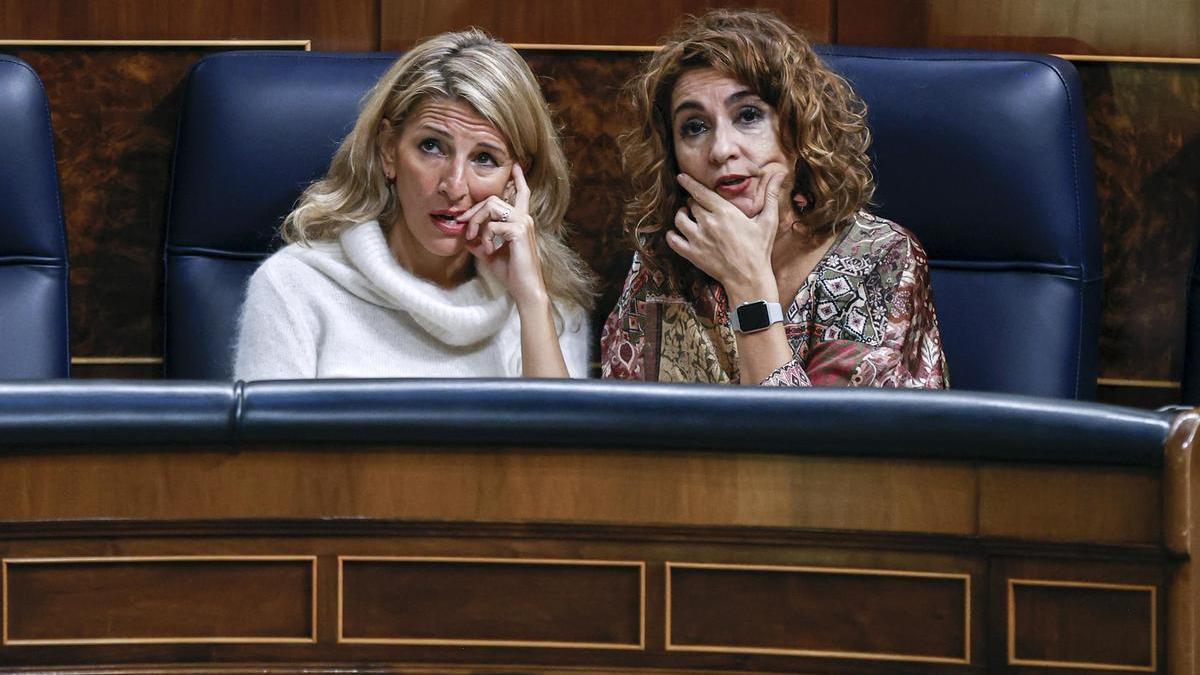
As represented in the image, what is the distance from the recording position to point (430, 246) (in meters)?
1.60

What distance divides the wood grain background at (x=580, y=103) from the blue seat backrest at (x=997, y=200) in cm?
20

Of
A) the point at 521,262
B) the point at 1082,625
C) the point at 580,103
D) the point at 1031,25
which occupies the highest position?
the point at 1031,25

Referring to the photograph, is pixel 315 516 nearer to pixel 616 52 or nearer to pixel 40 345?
pixel 40 345

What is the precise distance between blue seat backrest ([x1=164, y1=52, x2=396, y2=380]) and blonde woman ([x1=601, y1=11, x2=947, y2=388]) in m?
0.40

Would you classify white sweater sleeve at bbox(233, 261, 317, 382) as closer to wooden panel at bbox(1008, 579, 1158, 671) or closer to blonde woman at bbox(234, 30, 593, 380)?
blonde woman at bbox(234, 30, 593, 380)

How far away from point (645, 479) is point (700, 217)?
2.17ft

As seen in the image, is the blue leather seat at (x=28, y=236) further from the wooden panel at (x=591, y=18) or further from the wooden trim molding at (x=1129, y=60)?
the wooden trim molding at (x=1129, y=60)

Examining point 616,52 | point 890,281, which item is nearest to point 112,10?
point 616,52

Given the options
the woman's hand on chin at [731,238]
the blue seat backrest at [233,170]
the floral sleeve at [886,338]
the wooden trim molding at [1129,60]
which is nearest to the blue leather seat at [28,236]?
the blue seat backrest at [233,170]

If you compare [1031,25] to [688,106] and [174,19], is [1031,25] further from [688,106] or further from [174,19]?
[174,19]

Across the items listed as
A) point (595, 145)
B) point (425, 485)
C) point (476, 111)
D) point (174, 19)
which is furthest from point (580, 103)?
point (425, 485)

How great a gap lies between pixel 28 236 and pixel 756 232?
2.97 ft

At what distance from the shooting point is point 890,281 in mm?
1483

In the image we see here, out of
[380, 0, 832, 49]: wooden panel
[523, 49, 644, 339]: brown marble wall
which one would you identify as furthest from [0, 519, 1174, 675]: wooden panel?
[380, 0, 832, 49]: wooden panel
